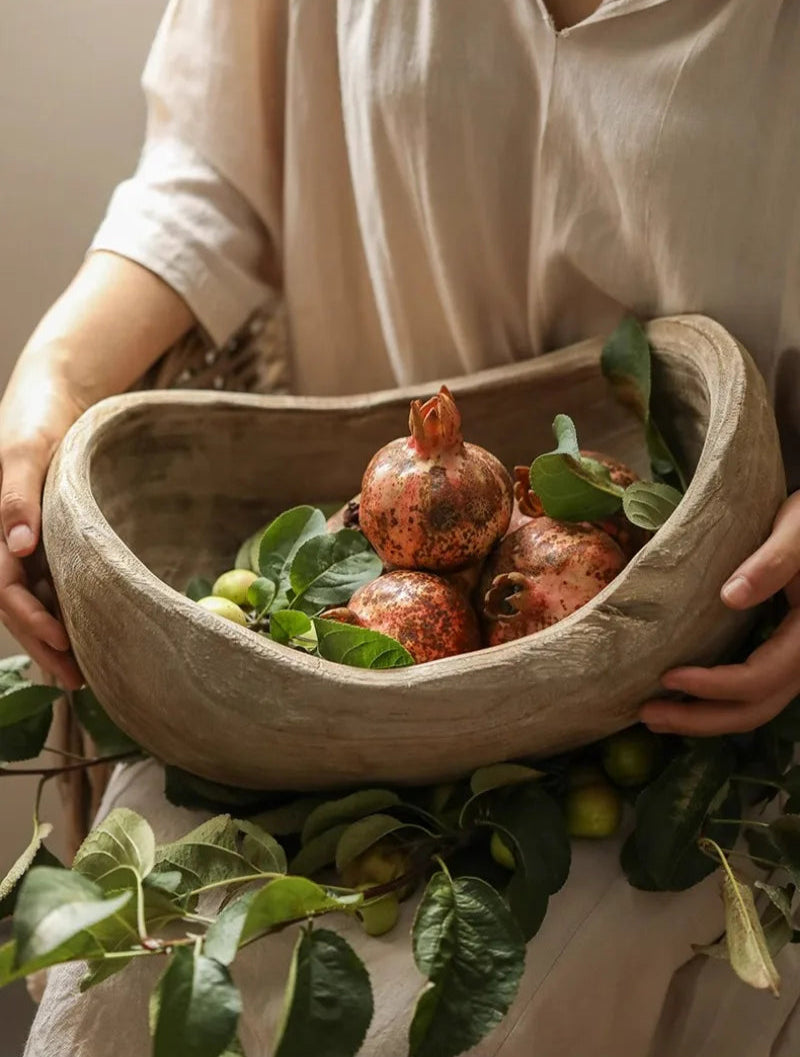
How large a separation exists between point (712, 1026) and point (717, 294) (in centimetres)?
39

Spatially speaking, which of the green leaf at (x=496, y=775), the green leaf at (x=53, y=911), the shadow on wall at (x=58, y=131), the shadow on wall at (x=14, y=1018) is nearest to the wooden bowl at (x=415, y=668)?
the green leaf at (x=496, y=775)

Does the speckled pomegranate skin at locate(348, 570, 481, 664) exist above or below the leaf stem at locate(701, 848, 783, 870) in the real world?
above

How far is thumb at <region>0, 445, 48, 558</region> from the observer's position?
0.56 metres

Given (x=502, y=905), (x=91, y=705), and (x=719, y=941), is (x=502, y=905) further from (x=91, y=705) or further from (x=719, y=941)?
→ (x=91, y=705)

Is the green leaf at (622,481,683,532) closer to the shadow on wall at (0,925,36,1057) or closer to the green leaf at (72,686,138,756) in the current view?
the green leaf at (72,686,138,756)

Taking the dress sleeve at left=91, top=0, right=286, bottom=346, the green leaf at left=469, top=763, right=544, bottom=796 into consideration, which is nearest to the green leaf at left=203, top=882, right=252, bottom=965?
the green leaf at left=469, top=763, right=544, bottom=796

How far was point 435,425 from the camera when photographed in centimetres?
55

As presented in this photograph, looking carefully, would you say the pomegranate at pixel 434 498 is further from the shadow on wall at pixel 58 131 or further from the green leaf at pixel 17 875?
the shadow on wall at pixel 58 131

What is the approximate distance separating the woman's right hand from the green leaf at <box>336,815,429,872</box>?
18 centimetres

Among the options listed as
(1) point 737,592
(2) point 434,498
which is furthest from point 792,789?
(2) point 434,498

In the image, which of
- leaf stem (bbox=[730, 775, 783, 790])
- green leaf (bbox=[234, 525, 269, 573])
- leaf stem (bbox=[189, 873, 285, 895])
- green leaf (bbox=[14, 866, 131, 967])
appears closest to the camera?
green leaf (bbox=[14, 866, 131, 967])

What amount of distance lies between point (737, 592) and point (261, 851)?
24cm

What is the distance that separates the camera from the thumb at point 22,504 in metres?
0.56

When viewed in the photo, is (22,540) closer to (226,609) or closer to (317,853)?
(226,609)
